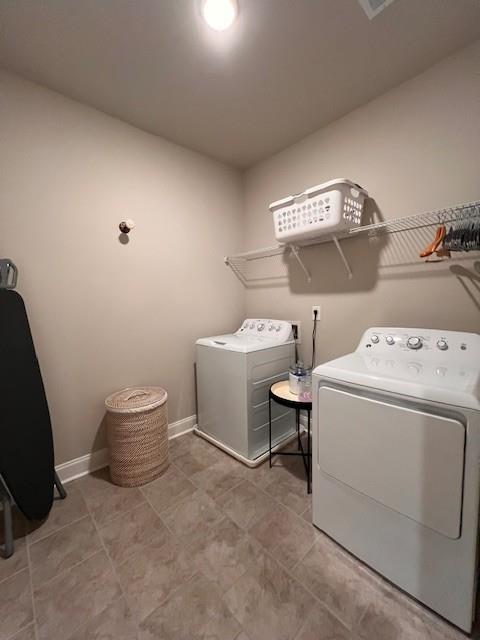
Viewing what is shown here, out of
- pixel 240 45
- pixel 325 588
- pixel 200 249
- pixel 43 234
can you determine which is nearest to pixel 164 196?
pixel 200 249

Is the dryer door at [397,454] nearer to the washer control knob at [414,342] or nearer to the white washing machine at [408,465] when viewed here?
the white washing machine at [408,465]

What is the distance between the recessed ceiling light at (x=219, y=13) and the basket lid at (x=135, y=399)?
2038mm

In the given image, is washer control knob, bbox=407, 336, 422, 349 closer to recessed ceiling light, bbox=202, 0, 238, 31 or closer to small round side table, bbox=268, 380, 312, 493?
small round side table, bbox=268, 380, 312, 493

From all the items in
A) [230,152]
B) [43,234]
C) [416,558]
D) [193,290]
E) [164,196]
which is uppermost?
[230,152]

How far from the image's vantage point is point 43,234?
158cm

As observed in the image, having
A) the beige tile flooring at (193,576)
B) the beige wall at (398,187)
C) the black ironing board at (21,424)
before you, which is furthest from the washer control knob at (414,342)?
the black ironing board at (21,424)

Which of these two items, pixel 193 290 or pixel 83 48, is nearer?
pixel 83 48

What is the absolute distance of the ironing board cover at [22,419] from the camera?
1.28 metres

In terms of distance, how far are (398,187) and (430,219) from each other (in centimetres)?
30

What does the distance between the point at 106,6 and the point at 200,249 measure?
4.70ft

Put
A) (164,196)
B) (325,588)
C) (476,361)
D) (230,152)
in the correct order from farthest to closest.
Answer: (230,152)
(164,196)
(476,361)
(325,588)

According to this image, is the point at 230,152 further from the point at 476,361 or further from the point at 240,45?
the point at 476,361

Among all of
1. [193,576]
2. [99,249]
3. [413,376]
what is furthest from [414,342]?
[99,249]

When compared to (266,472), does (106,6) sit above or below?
above
